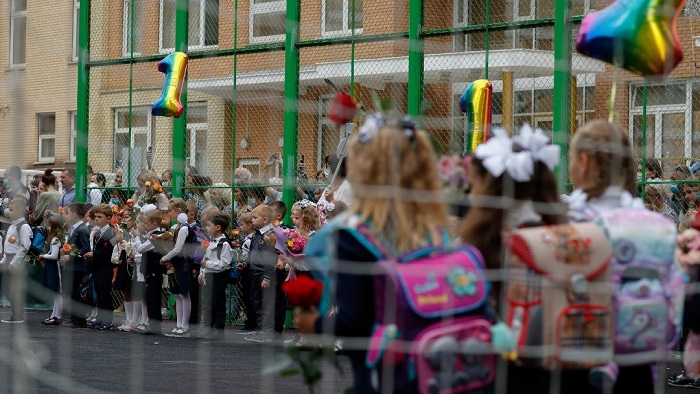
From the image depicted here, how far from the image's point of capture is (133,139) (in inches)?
652

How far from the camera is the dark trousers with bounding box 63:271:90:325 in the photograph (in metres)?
14.9

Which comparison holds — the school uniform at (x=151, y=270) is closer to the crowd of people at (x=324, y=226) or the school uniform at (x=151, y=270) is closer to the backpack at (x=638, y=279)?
the crowd of people at (x=324, y=226)

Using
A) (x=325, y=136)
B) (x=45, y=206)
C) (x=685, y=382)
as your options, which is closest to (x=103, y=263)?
(x=45, y=206)

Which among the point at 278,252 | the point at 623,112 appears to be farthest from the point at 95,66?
the point at 623,112

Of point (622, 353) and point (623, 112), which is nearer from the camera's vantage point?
point (622, 353)

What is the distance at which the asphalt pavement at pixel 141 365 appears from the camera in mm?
9008

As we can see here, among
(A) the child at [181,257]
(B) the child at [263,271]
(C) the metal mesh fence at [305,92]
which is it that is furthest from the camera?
(A) the child at [181,257]

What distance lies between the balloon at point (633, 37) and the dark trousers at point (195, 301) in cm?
826

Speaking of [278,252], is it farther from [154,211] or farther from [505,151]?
[505,151]

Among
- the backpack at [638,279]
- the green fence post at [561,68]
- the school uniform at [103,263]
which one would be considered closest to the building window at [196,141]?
the school uniform at [103,263]

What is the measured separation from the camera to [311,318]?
3988mm

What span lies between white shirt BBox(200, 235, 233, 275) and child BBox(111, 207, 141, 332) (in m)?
1.33

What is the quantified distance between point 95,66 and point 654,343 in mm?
13796

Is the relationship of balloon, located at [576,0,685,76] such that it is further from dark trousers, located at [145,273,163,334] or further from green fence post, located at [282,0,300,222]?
green fence post, located at [282,0,300,222]
